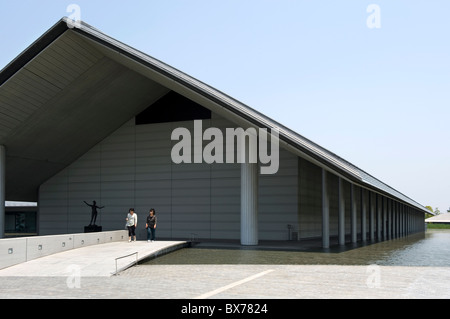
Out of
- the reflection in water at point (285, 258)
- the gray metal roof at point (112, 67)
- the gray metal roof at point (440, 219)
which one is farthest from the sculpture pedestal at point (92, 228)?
the gray metal roof at point (440, 219)

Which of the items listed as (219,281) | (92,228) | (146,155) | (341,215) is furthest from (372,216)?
(219,281)

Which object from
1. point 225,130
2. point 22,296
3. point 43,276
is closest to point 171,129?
point 225,130

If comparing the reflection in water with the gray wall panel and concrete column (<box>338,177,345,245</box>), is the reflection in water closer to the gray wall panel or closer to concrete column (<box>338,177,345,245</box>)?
concrete column (<box>338,177,345,245</box>)

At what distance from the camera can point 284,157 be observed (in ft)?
82.7

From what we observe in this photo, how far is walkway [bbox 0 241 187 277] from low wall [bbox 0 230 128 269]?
0.21 meters

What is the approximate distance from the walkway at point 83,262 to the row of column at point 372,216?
6.22 metres

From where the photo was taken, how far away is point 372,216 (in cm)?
2875

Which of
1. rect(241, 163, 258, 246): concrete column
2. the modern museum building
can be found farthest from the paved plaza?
rect(241, 163, 258, 246): concrete column

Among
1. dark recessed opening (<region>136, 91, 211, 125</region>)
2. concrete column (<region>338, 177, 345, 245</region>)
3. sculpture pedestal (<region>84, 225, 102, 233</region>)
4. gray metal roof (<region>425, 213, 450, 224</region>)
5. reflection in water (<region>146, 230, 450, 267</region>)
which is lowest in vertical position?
gray metal roof (<region>425, 213, 450, 224</region>)

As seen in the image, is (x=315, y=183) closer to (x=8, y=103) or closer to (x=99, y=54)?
(x=99, y=54)

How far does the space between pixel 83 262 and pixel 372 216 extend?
62.2 ft

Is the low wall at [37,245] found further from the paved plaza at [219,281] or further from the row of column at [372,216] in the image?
the row of column at [372,216]

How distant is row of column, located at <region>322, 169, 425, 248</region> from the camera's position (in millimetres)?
19797

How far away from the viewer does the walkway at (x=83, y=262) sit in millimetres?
12633
